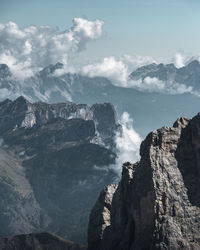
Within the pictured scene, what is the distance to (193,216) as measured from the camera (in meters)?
106

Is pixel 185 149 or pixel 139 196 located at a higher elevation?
pixel 185 149

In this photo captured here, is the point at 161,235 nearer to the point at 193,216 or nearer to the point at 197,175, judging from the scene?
the point at 193,216

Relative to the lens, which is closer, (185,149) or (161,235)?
(161,235)

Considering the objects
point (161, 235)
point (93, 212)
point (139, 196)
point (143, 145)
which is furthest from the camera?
point (93, 212)

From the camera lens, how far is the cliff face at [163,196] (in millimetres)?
103625

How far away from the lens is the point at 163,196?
106 meters

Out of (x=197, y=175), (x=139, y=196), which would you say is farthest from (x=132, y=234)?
(x=197, y=175)

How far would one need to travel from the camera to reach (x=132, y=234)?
366 ft

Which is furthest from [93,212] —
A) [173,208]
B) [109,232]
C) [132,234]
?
[173,208]

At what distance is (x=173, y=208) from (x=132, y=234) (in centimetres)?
1256

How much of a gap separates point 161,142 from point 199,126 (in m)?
9.77

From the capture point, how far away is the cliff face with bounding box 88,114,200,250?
104 m

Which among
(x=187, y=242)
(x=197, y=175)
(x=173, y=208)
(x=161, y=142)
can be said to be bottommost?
(x=187, y=242)

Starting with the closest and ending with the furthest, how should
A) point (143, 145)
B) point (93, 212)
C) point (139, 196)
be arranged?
point (139, 196), point (143, 145), point (93, 212)
